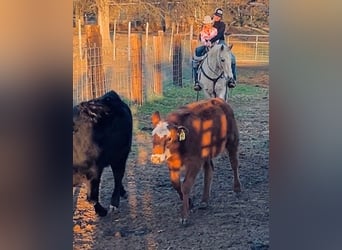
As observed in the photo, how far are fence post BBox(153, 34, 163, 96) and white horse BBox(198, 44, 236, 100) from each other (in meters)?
0.15

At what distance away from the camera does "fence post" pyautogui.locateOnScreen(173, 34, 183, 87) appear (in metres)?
2.22

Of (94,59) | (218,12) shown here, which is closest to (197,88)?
(218,12)

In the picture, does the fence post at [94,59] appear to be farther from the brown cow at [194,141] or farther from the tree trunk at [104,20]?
the brown cow at [194,141]

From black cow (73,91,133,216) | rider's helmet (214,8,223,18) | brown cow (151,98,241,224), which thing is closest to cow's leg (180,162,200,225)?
brown cow (151,98,241,224)

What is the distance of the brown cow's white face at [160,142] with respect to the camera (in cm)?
224

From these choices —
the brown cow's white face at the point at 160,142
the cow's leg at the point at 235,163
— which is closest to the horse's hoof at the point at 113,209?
the brown cow's white face at the point at 160,142

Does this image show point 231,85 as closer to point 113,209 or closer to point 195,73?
point 195,73

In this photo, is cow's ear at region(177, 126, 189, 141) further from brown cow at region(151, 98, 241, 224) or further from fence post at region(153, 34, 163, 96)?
fence post at region(153, 34, 163, 96)

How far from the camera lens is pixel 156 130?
224 centimetres
